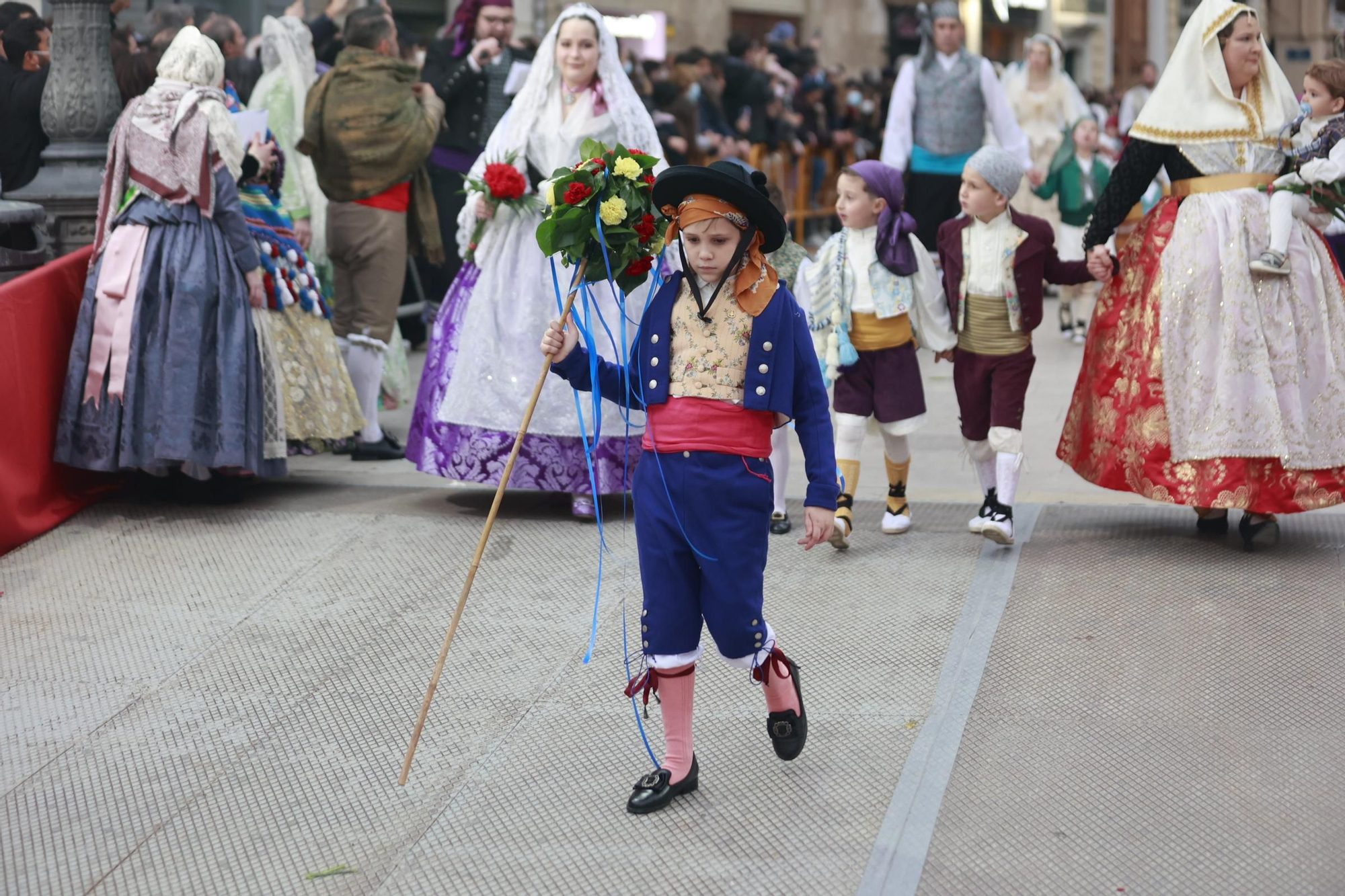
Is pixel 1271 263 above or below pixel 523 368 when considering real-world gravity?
above

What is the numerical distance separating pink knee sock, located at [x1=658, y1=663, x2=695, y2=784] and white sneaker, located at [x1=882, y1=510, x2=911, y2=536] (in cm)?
230

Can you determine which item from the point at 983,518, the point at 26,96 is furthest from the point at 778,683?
the point at 26,96

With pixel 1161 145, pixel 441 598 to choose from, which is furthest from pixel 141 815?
pixel 1161 145

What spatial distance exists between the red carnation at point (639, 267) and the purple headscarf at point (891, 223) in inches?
83.1

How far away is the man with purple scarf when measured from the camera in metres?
9.52

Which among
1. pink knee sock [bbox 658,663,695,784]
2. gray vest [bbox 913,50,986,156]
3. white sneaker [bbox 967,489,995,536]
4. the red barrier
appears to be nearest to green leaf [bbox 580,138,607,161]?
pink knee sock [bbox 658,663,695,784]

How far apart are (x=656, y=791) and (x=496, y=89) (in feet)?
22.1

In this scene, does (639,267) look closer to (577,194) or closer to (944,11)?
(577,194)

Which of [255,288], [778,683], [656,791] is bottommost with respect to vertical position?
[656,791]

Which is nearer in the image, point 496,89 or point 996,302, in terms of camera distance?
point 996,302

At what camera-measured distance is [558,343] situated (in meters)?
3.69

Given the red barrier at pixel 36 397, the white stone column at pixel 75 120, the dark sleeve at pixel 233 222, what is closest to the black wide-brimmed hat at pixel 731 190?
the dark sleeve at pixel 233 222

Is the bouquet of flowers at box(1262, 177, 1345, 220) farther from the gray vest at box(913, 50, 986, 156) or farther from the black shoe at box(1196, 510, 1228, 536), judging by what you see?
the gray vest at box(913, 50, 986, 156)

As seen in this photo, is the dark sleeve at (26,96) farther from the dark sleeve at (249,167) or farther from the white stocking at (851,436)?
the white stocking at (851,436)
